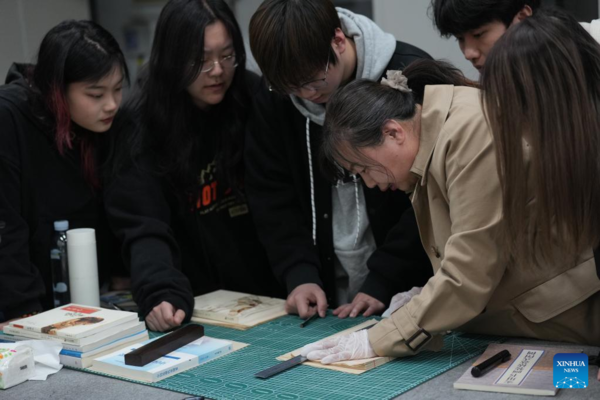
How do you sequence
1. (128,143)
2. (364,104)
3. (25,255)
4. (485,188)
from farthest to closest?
(128,143) < (25,255) < (364,104) < (485,188)

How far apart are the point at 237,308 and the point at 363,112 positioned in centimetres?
76

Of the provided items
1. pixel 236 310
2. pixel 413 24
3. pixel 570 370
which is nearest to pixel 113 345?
pixel 236 310

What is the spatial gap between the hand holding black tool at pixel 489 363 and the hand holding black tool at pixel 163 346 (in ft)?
2.28

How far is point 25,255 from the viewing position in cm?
226

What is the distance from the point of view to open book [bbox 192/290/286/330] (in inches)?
84.3

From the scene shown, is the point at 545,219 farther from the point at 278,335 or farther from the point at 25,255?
the point at 25,255

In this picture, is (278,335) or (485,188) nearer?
(485,188)

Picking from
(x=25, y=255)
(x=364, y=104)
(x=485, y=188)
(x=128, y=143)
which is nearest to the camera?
(x=485, y=188)

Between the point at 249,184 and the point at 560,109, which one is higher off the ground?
the point at 560,109

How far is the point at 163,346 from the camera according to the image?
183cm

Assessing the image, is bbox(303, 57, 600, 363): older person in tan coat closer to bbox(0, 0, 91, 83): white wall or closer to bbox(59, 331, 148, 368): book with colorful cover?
bbox(59, 331, 148, 368): book with colorful cover

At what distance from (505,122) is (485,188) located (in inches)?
7.2

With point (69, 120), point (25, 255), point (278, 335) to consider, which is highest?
point (69, 120)

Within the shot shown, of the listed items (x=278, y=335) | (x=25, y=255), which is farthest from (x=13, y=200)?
(x=278, y=335)
